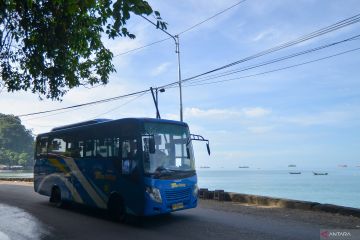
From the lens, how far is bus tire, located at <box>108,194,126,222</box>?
35.6ft

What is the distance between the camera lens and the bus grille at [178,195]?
33.2ft

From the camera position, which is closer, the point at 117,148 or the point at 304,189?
the point at 117,148

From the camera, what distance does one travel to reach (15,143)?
132 meters

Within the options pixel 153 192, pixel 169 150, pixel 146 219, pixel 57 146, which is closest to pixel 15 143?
pixel 57 146

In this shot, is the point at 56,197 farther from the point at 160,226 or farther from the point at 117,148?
the point at 160,226

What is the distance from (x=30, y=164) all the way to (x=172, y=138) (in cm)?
12811

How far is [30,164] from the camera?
416 ft

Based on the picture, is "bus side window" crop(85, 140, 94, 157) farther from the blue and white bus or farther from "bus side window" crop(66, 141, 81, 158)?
"bus side window" crop(66, 141, 81, 158)

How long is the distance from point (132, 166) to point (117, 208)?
68.3 inches

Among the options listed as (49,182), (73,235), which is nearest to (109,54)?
(73,235)

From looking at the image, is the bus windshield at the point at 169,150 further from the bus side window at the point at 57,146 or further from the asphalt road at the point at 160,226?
the bus side window at the point at 57,146

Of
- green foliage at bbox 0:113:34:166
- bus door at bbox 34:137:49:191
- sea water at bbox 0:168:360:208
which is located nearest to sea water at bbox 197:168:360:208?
sea water at bbox 0:168:360:208

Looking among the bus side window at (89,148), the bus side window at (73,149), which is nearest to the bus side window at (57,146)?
the bus side window at (73,149)

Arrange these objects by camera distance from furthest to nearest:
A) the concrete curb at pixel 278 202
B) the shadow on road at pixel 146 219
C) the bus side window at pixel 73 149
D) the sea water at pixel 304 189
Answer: the sea water at pixel 304 189, the bus side window at pixel 73 149, the concrete curb at pixel 278 202, the shadow on road at pixel 146 219
